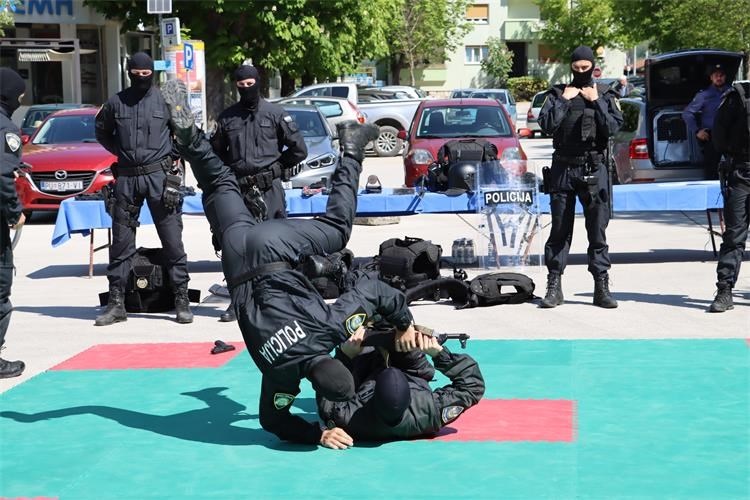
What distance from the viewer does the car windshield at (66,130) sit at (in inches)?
796

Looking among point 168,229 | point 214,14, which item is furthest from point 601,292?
point 214,14

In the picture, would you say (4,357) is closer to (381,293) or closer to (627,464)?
(381,293)

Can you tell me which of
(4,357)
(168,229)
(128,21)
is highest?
(128,21)

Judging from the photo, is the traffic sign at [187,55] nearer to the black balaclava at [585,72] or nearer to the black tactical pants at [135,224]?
the black tactical pants at [135,224]

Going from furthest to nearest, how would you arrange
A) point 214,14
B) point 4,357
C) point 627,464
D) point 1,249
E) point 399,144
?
point 214,14 → point 399,144 → point 4,357 → point 1,249 → point 627,464

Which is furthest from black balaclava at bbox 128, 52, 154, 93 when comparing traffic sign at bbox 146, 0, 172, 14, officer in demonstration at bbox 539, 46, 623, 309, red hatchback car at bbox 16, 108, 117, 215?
traffic sign at bbox 146, 0, 172, 14

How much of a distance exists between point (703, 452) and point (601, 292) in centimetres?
453

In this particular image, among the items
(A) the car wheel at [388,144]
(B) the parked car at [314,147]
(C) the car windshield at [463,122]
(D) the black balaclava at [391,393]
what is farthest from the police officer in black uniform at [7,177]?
(A) the car wheel at [388,144]

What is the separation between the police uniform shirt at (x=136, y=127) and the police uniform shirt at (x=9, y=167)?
78.1 inches

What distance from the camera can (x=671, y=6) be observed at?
40000 millimetres

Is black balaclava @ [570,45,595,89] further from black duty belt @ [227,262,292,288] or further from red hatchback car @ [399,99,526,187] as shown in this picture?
red hatchback car @ [399,99,526,187]

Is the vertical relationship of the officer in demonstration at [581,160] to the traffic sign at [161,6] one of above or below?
below

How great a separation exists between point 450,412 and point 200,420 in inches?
66.4

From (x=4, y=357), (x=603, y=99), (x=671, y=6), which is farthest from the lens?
(x=671, y=6)
